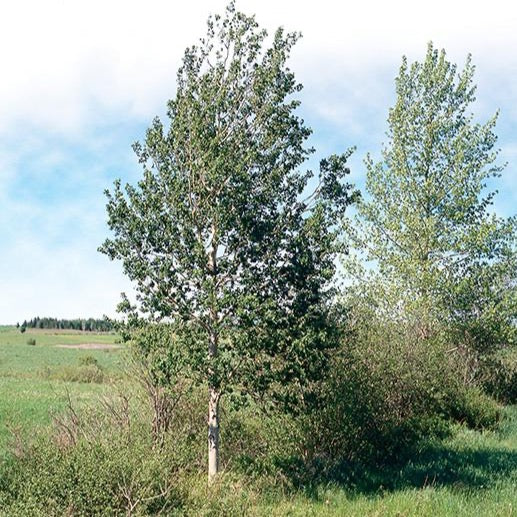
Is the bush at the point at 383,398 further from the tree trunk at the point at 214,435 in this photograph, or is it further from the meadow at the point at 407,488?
the tree trunk at the point at 214,435

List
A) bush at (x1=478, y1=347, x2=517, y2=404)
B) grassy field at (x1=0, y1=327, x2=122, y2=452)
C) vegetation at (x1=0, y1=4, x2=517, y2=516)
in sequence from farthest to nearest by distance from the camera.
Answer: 1. bush at (x1=478, y1=347, x2=517, y2=404)
2. grassy field at (x1=0, y1=327, x2=122, y2=452)
3. vegetation at (x1=0, y1=4, x2=517, y2=516)

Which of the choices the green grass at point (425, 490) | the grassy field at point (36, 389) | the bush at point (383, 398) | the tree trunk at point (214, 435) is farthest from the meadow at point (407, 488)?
the grassy field at point (36, 389)

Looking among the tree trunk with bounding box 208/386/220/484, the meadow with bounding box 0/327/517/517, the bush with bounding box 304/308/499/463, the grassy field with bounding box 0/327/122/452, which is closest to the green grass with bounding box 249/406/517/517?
the meadow with bounding box 0/327/517/517

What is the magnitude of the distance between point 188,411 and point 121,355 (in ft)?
7.00

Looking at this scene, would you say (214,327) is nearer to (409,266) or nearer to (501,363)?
(409,266)

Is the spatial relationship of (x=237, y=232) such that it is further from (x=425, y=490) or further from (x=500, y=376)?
(x=500, y=376)

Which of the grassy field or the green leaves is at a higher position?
the green leaves

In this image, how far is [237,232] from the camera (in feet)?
42.0

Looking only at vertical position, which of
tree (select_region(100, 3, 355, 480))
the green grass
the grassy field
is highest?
tree (select_region(100, 3, 355, 480))

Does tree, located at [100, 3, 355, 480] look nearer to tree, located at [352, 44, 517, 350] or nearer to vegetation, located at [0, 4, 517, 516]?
vegetation, located at [0, 4, 517, 516]

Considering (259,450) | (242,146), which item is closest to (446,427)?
(259,450)

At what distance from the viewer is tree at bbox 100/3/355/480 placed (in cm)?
1240

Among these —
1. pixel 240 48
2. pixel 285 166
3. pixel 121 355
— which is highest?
pixel 240 48

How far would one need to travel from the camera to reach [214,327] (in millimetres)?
12430
